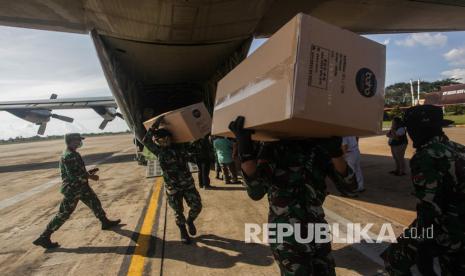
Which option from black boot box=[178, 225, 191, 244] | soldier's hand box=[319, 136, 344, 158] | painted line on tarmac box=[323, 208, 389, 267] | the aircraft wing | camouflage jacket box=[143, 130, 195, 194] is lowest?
black boot box=[178, 225, 191, 244]

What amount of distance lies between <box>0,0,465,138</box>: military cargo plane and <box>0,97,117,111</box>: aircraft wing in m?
14.9

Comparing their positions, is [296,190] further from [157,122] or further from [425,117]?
[157,122]

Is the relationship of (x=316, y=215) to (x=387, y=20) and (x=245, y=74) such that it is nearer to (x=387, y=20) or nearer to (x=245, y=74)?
(x=245, y=74)

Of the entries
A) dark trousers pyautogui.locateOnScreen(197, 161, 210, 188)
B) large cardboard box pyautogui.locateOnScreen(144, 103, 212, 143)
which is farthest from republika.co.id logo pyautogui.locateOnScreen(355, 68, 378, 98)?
dark trousers pyautogui.locateOnScreen(197, 161, 210, 188)

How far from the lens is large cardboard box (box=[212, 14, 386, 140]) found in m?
2.10

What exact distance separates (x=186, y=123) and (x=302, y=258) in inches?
132

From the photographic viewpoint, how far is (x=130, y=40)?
8.04m

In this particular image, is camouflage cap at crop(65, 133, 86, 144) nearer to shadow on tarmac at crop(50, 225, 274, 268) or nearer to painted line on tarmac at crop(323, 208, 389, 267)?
shadow on tarmac at crop(50, 225, 274, 268)

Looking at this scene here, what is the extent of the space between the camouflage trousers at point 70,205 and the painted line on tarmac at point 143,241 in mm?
914

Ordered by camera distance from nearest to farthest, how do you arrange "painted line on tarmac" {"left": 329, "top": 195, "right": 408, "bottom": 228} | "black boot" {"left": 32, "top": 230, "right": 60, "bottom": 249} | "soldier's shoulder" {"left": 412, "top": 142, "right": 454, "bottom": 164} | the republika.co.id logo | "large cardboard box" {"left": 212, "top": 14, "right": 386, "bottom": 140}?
"large cardboard box" {"left": 212, "top": 14, "right": 386, "bottom": 140} → the republika.co.id logo → "soldier's shoulder" {"left": 412, "top": 142, "right": 454, "bottom": 164} → "painted line on tarmac" {"left": 329, "top": 195, "right": 408, "bottom": 228} → "black boot" {"left": 32, "top": 230, "right": 60, "bottom": 249}

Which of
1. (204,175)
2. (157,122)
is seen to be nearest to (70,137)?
(157,122)

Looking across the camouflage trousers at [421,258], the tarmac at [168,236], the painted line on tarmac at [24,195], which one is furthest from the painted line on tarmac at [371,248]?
the painted line on tarmac at [24,195]

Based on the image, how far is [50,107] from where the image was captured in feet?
84.7

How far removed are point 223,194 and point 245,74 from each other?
6.10 m
